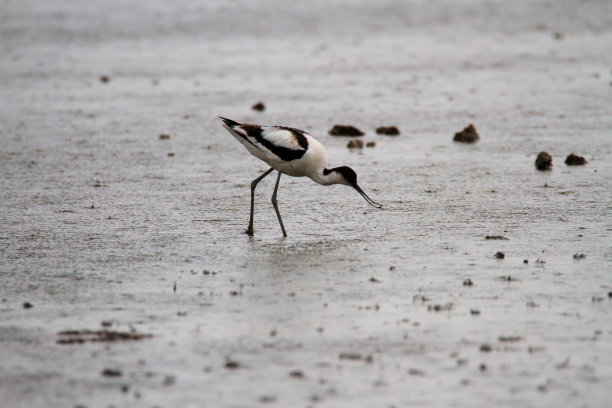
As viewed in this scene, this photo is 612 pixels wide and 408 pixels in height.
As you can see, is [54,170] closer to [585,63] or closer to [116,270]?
[116,270]

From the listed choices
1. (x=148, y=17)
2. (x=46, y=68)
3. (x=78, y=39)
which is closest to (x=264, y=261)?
(x=46, y=68)

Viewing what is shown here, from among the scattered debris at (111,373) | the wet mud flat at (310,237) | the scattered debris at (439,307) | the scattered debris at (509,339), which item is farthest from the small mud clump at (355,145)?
the scattered debris at (111,373)

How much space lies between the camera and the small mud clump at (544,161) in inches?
359

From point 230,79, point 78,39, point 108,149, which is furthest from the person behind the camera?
point 78,39

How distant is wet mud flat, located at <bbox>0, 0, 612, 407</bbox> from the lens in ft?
15.4

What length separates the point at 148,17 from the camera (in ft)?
68.4

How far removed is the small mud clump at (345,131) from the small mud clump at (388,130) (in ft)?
0.74

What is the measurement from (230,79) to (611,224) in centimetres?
836

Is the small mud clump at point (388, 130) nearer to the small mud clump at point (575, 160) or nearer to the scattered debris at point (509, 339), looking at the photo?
the small mud clump at point (575, 160)

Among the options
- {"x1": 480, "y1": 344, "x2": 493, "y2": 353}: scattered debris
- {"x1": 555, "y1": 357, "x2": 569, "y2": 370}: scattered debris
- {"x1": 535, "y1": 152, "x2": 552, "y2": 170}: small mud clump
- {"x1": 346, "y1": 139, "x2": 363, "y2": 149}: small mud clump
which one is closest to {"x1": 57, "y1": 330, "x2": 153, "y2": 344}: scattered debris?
{"x1": 480, "y1": 344, "x2": 493, "y2": 353}: scattered debris

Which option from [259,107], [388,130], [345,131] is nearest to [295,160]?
[345,131]

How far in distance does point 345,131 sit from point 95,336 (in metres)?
6.22

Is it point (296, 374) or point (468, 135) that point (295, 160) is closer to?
point (296, 374)

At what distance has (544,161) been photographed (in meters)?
9.12
